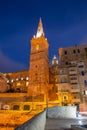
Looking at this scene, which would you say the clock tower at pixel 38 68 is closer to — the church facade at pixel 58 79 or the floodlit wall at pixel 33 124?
the church facade at pixel 58 79

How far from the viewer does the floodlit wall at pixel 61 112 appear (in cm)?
1830

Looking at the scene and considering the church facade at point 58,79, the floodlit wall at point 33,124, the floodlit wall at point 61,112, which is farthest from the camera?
the church facade at point 58,79

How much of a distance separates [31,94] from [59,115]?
125 ft

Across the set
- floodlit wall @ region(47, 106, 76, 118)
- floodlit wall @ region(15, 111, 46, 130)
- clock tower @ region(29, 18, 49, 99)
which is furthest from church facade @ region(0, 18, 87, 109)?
floodlit wall @ region(15, 111, 46, 130)

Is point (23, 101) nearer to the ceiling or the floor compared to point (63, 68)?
nearer to the floor

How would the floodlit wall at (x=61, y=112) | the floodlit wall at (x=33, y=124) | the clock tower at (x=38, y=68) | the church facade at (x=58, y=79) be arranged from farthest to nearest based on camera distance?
the clock tower at (x=38, y=68), the church facade at (x=58, y=79), the floodlit wall at (x=61, y=112), the floodlit wall at (x=33, y=124)

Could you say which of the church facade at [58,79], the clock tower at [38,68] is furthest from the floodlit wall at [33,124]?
the clock tower at [38,68]

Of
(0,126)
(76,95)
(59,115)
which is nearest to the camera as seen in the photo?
(59,115)

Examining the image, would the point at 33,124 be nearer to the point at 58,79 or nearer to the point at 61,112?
the point at 61,112

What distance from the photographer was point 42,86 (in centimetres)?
5734

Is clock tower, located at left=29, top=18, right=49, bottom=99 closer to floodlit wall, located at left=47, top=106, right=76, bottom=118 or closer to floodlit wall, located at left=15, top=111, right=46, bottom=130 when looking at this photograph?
floodlit wall, located at left=47, top=106, right=76, bottom=118

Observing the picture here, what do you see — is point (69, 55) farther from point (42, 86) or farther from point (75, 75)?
Result: point (42, 86)

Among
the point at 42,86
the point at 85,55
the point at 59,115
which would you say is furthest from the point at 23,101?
the point at 59,115

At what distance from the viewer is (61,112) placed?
19.2 m
